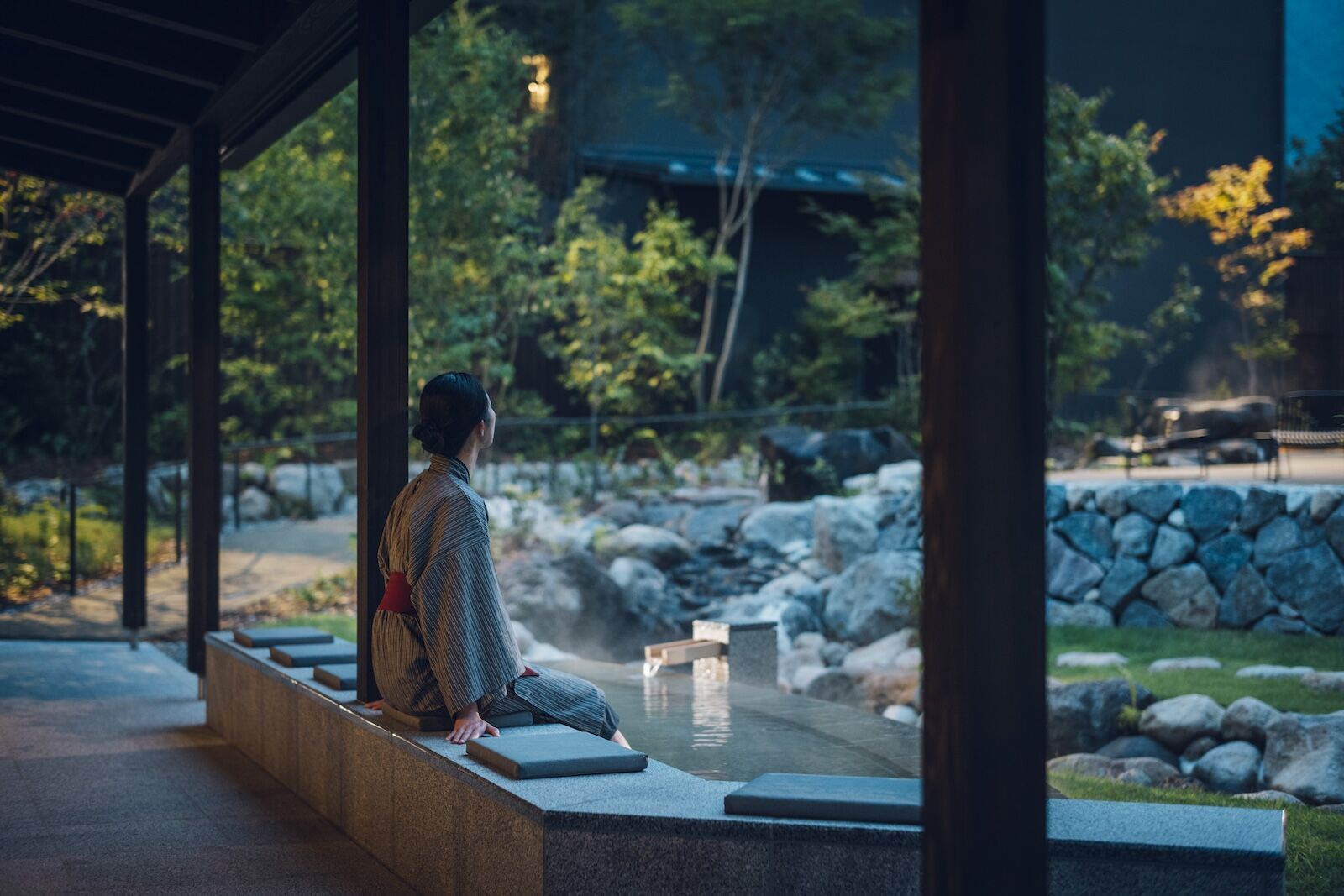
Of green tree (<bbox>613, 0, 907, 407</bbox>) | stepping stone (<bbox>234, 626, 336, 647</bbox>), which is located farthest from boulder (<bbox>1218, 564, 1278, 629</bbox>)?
green tree (<bbox>613, 0, 907, 407</bbox>)

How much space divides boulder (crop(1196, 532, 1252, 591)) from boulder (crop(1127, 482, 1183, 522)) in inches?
17.1

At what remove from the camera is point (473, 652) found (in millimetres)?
3377

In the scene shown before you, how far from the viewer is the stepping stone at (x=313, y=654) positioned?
15.3 feet

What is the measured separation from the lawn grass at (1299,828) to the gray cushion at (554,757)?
1.41 metres

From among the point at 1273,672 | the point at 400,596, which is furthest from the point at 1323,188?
the point at 400,596

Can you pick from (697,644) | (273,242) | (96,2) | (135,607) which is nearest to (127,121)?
(96,2)

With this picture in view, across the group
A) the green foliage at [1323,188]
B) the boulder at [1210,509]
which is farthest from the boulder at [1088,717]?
the green foliage at [1323,188]

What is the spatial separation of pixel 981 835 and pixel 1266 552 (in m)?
8.15

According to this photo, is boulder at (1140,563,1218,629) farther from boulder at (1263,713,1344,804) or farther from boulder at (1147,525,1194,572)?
boulder at (1263,713,1344,804)

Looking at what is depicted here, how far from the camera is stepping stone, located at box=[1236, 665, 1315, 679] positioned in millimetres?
7288

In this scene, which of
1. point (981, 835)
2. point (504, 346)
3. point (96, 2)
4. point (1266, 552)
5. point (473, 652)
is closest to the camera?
point (981, 835)

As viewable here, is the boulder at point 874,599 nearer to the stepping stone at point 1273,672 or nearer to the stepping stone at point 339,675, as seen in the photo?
the stepping stone at point 1273,672

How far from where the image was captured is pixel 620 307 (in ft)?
52.0

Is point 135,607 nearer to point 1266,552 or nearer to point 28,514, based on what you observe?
point 28,514
